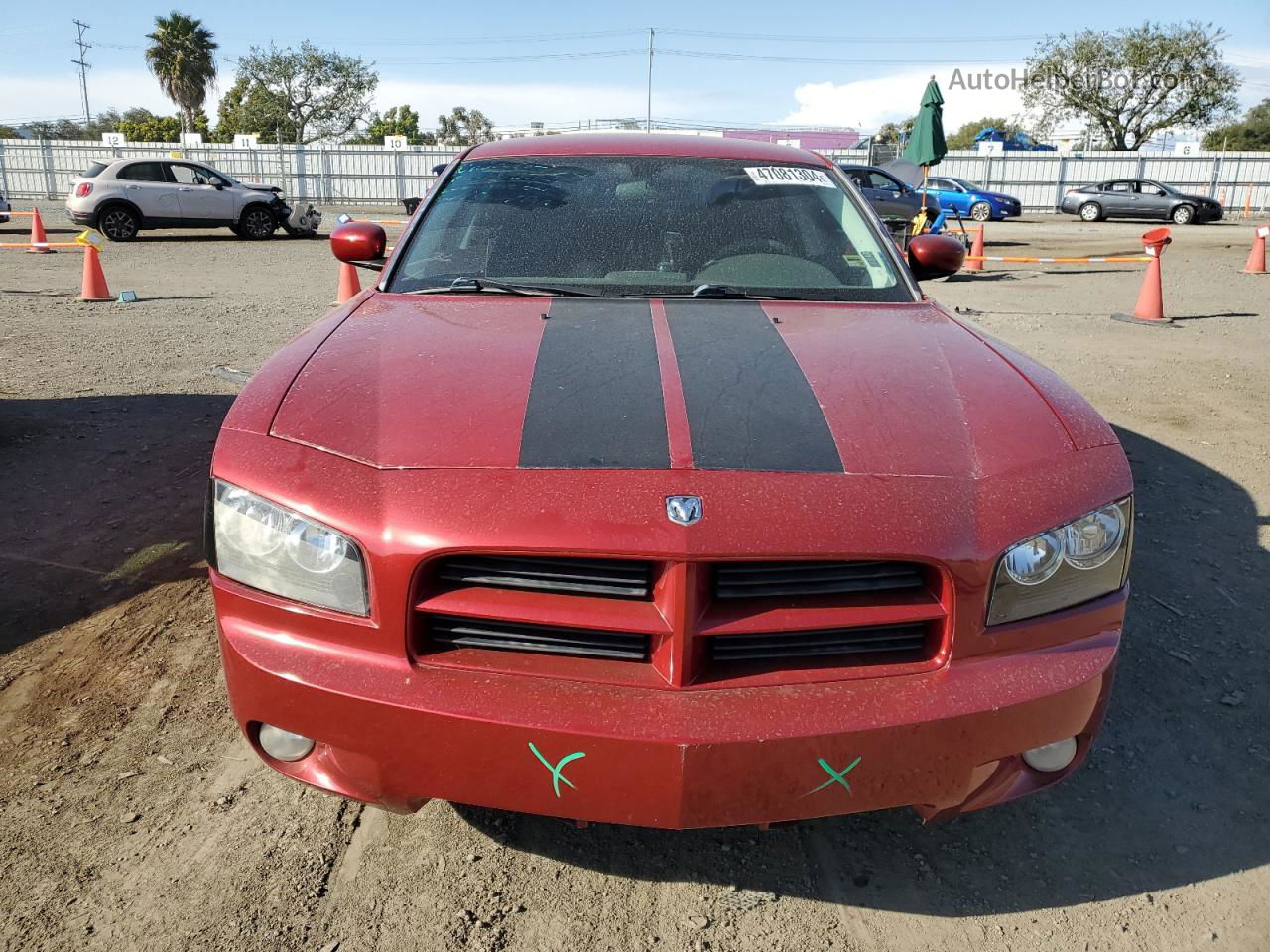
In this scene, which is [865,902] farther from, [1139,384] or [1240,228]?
[1240,228]

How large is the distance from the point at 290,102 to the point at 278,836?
65.6 meters

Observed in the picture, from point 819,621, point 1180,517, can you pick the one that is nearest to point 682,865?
point 819,621

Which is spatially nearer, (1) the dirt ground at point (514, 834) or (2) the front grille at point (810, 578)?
(2) the front grille at point (810, 578)

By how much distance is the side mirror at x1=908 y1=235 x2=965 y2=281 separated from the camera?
3.32 m

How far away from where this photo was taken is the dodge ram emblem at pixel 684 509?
168 cm

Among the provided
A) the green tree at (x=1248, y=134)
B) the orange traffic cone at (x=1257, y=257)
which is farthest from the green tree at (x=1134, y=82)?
the orange traffic cone at (x=1257, y=257)

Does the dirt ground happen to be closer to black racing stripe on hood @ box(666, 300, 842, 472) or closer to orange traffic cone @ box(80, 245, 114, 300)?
black racing stripe on hood @ box(666, 300, 842, 472)

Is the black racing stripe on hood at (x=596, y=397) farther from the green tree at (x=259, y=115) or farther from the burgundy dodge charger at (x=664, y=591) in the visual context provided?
the green tree at (x=259, y=115)

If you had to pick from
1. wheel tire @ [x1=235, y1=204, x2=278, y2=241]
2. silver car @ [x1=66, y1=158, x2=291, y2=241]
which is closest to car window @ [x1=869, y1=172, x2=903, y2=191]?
silver car @ [x1=66, y1=158, x2=291, y2=241]

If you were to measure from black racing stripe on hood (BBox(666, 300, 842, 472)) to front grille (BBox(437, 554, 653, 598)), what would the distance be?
0.26 meters

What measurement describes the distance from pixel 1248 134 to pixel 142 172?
220ft

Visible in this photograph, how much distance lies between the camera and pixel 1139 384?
685cm

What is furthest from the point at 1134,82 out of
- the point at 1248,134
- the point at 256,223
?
the point at 256,223

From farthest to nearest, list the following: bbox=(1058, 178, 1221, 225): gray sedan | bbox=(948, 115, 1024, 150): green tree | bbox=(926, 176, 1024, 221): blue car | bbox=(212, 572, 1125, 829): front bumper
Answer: bbox=(948, 115, 1024, 150): green tree → bbox=(1058, 178, 1221, 225): gray sedan → bbox=(926, 176, 1024, 221): blue car → bbox=(212, 572, 1125, 829): front bumper
